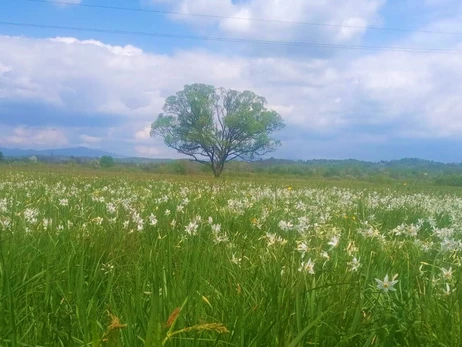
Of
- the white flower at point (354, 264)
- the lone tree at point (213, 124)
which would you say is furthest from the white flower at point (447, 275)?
the lone tree at point (213, 124)

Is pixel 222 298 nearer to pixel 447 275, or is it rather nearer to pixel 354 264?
pixel 354 264

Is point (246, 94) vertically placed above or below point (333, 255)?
above

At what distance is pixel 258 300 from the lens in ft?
8.18

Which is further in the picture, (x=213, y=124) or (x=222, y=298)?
(x=213, y=124)

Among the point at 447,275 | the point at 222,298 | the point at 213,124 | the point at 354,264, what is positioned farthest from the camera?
the point at 213,124

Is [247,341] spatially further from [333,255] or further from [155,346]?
[333,255]

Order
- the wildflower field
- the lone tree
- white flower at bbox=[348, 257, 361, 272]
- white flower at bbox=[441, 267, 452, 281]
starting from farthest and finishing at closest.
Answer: the lone tree, white flower at bbox=[348, 257, 361, 272], white flower at bbox=[441, 267, 452, 281], the wildflower field

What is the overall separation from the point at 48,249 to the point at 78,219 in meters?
1.99

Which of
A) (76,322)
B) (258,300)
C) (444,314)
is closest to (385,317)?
(444,314)

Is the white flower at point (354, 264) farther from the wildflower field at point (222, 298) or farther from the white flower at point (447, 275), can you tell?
the white flower at point (447, 275)

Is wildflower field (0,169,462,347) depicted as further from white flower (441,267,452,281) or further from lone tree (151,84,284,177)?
lone tree (151,84,284,177)

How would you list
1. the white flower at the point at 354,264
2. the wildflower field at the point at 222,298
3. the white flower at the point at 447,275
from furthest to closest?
the white flower at the point at 354,264 < the white flower at the point at 447,275 < the wildflower field at the point at 222,298

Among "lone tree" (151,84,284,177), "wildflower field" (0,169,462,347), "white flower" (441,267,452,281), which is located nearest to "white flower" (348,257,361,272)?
"wildflower field" (0,169,462,347)

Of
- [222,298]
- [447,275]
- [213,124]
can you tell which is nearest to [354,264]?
[447,275]
